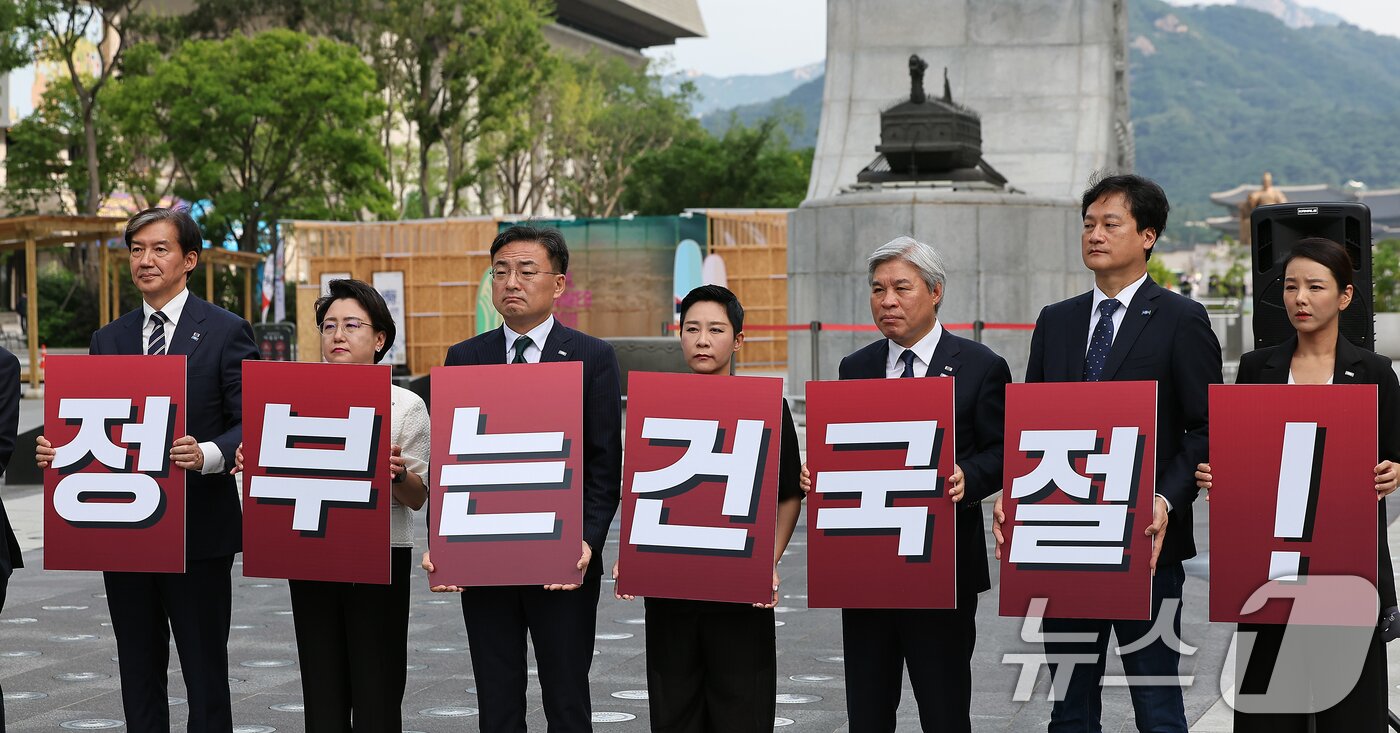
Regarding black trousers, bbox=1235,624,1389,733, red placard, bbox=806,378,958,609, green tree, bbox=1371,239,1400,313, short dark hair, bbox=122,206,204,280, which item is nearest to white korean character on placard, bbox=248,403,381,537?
short dark hair, bbox=122,206,204,280

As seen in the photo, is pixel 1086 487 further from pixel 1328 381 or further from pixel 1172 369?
pixel 1328 381

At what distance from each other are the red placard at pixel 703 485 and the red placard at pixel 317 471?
811 millimetres

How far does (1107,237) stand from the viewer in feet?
15.9

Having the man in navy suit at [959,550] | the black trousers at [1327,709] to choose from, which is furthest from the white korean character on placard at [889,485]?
the black trousers at [1327,709]

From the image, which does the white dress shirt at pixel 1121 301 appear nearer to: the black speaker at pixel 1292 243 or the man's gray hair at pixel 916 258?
the man's gray hair at pixel 916 258

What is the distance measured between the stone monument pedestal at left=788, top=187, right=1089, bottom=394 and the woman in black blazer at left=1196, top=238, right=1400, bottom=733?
11.3 metres

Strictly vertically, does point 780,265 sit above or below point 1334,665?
above

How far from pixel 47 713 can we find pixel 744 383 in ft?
11.6

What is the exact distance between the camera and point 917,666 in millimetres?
4758

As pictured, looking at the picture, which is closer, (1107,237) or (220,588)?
(1107,237)

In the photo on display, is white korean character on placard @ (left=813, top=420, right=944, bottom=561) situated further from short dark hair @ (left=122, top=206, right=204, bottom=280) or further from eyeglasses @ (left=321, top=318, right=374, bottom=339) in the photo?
short dark hair @ (left=122, top=206, right=204, bottom=280)

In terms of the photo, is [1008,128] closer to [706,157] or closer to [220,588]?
[220,588]

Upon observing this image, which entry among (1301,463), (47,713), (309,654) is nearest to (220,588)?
(309,654)

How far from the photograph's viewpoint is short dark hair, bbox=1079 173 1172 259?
4848 millimetres
